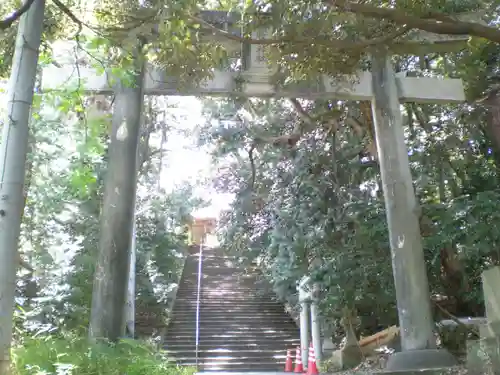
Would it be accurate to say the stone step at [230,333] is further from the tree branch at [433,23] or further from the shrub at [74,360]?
the tree branch at [433,23]

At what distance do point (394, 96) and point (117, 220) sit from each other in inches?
204

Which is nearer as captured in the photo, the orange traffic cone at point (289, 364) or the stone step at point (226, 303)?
the orange traffic cone at point (289, 364)

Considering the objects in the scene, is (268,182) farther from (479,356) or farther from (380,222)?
(479,356)

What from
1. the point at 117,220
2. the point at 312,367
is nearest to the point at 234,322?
the point at 312,367

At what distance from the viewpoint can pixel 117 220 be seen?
7.60m

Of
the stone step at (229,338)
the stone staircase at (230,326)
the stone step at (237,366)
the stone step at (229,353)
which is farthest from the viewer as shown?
the stone step at (229,338)

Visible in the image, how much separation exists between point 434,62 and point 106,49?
30.3 feet

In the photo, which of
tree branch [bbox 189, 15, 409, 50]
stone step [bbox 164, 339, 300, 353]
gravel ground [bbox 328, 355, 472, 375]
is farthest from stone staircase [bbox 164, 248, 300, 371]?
tree branch [bbox 189, 15, 409, 50]

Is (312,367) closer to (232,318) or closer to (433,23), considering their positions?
(232,318)

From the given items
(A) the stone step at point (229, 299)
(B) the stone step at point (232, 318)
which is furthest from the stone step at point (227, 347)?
(A) the stone step at point (229, 299)

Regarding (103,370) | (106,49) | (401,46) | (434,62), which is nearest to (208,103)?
(434,62)

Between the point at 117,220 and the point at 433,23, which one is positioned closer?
the point at 433,23

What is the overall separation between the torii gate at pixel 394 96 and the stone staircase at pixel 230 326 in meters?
4.76

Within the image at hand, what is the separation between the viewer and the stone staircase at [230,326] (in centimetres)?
1209
